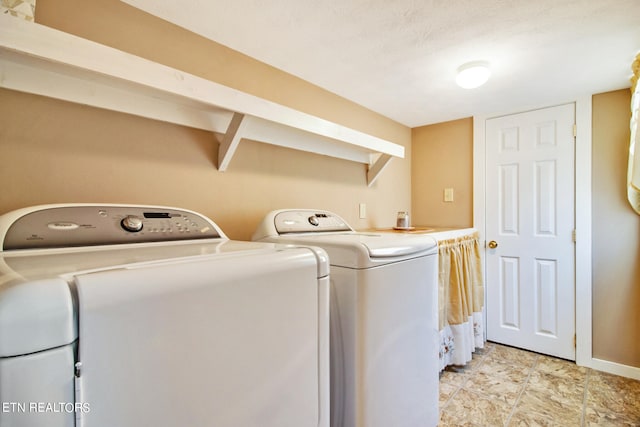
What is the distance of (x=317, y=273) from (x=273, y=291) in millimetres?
166

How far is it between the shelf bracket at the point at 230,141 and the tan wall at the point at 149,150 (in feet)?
0.17

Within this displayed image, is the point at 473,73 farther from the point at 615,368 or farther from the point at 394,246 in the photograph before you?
the point at 615,368

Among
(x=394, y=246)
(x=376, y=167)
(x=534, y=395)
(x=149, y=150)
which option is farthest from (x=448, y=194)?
(x=149, y=150)

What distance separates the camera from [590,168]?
2.27 meters

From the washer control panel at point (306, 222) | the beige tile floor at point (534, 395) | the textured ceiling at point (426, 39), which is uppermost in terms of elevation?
the textured ceiling at point (426, 39)

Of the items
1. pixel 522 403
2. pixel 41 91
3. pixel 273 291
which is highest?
pixel 41 91

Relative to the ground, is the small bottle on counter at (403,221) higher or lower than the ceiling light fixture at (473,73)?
lower

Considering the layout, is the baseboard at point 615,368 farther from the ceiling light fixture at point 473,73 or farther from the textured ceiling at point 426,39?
the ceiling light fixture at point 473,73

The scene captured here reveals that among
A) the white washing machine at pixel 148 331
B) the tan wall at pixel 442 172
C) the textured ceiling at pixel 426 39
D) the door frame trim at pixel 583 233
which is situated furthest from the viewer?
the tan wall at pixel 442 172

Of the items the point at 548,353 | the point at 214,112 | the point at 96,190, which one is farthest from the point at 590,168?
the point at 96,190

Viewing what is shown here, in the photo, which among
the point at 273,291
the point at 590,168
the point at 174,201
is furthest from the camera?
the point at 590,168

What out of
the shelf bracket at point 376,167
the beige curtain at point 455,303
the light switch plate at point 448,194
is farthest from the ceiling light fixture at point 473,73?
the light switch plate at point 448,194

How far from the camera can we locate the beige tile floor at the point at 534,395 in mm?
1749

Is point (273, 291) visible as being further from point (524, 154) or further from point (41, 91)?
point (524, 154)
